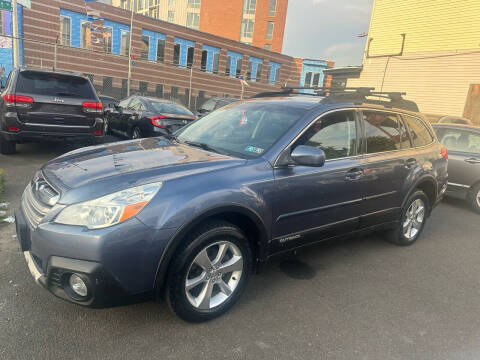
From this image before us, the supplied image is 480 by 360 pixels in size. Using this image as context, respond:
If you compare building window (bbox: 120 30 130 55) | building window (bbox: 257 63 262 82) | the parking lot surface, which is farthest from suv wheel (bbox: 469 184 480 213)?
building window (bbox: 257 63 262 82)

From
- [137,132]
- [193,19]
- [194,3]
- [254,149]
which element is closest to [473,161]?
[254,149]

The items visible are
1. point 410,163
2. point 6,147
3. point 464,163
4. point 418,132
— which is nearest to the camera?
point 410,163

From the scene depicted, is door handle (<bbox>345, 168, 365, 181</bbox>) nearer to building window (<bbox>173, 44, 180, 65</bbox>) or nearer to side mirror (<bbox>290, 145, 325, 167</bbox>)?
side mirror (<bbox>290, 145, 325, 167</bbox>)

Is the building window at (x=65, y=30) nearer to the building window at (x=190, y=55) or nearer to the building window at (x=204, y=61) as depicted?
the building window at (x=190, y=55)

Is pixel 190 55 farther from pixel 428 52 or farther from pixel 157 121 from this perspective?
pixel 157 121

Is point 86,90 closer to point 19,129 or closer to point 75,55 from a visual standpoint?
point 19,129

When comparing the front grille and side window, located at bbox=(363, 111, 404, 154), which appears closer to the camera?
the front grille

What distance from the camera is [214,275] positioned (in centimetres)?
270

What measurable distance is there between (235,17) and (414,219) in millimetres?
49301

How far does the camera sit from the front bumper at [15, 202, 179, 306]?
216 cm

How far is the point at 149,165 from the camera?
2711 mm

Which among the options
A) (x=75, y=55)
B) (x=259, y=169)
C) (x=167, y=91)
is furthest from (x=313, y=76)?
(x=259, y=169)

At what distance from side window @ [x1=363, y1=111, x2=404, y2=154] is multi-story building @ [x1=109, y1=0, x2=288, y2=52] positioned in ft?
159

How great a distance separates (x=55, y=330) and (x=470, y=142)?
291 inches
